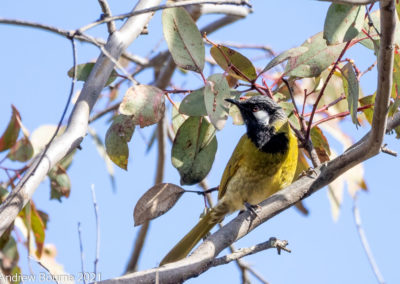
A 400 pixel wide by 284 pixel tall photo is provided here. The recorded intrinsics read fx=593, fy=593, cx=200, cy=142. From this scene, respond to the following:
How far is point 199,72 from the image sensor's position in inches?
97.4

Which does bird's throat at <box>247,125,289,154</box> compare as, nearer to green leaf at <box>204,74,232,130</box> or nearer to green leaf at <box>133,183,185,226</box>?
green leaf at <box>133,183,185,226</box>

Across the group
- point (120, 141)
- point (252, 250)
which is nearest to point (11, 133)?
point (120, 141)

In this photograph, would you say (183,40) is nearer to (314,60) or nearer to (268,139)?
(314,60)

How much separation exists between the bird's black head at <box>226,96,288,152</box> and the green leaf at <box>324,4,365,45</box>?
1204mm

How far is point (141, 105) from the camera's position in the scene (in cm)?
245

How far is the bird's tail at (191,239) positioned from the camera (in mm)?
3098

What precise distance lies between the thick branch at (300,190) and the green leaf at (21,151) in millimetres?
1306

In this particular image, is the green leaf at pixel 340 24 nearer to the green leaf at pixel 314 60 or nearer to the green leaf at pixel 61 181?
the green leaf at pixel 314 60

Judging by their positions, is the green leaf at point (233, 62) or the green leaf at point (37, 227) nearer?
the green leaf at point (233, 62)

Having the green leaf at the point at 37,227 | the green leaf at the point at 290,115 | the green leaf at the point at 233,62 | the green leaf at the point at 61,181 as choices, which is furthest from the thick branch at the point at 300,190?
the green leaf at the point at 61,181

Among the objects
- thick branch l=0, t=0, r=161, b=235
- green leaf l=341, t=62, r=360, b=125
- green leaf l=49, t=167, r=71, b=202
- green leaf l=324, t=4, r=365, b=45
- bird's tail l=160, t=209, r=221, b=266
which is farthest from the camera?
green leaf l=49, t=167, r=71, b=202

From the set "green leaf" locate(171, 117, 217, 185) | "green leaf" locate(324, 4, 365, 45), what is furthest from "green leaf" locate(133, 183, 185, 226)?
"green leaf" locate(324, 4, 365, 45)

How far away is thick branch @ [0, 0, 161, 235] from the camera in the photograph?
206cm

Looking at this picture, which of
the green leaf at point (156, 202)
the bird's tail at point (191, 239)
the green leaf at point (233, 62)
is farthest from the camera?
the bird's tail at point (191, 239)
